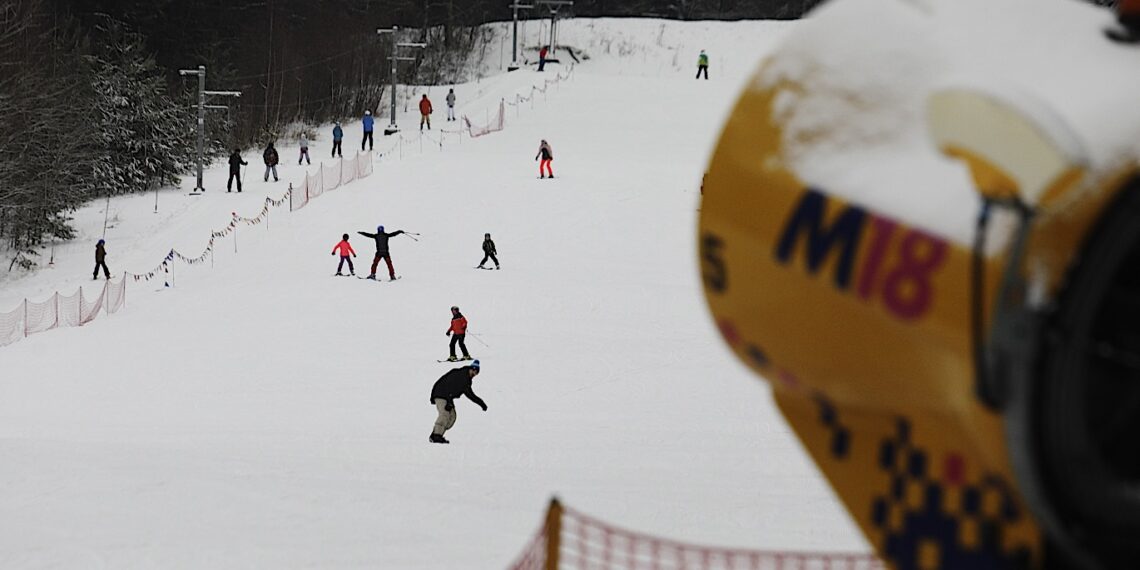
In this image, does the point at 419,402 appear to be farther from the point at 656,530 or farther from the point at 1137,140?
the point at 1137,140

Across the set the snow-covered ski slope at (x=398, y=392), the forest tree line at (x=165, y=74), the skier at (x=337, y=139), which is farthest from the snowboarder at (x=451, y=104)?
the forest tree line at (x=165, y=74)

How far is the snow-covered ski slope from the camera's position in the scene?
10.6 m

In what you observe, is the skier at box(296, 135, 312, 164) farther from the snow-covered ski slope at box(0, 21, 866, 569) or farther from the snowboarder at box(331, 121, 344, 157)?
the snowboarder at box(331, 121, 344, 157)

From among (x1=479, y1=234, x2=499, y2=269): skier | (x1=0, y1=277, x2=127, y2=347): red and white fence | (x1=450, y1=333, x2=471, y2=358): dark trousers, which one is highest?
(x1=450, y1=333, x2=471, y2=358): dark trousers

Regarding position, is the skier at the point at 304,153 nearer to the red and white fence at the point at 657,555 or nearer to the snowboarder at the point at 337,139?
the snowboarder at the point at 337,139

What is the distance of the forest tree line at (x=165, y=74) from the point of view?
3984 centimetres

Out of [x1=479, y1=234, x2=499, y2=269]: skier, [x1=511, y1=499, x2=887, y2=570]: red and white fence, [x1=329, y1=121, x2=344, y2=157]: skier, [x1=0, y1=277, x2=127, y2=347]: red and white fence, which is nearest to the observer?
[x1=511, y1=499, x2=887, y2=570]: red and white fence

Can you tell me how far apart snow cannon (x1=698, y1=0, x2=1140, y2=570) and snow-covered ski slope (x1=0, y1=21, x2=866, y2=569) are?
5.69 meters

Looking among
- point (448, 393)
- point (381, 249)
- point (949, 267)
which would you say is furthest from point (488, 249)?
point (949, 267)

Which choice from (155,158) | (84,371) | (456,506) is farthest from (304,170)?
(456,506)

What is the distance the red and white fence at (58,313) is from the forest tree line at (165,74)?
32.9 ft

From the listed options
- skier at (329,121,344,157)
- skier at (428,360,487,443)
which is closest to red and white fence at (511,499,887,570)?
skier at (428,360,487,443)

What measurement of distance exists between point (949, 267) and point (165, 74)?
5759 cm

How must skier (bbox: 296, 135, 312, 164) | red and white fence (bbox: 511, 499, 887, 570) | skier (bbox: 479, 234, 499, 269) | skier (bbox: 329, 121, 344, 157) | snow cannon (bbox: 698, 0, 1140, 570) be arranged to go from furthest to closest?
skier (bbox: 296, 135, 312, 164), skier (bbox: 329, 121, 344, 157), skier (bbox: 479, 234, 499, 269), red and white fence (bbox: 511, 499, 887, 570), snow cannon (bbox: 698, 0, 1140, 570)
